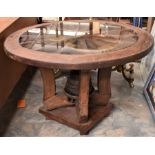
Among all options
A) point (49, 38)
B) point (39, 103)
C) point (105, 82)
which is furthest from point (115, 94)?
point (49, 38)

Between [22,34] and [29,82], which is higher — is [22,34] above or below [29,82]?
above

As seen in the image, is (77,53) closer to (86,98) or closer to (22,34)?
(86,98)

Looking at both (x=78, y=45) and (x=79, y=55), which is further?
(x=78, y=45)

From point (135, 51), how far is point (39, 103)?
1.01m

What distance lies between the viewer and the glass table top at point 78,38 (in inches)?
54.4

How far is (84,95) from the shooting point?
144 centimetres

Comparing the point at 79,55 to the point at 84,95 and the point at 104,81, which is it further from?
the point at 104,81

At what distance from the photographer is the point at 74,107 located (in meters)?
1.74

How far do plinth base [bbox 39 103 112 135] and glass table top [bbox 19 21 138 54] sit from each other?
504 mm

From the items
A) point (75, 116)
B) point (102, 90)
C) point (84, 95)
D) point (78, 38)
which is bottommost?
point (75, 116)

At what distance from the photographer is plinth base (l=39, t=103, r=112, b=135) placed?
62.2 inches

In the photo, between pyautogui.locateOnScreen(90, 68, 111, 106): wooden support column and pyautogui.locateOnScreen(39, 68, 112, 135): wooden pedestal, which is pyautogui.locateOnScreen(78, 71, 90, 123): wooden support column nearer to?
pyautogui.locateOnScreen(39, 68, 112, 135): wooden pedestal

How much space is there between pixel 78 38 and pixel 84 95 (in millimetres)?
400

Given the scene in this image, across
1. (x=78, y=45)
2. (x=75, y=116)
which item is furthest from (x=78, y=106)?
(x=78, y=45)
